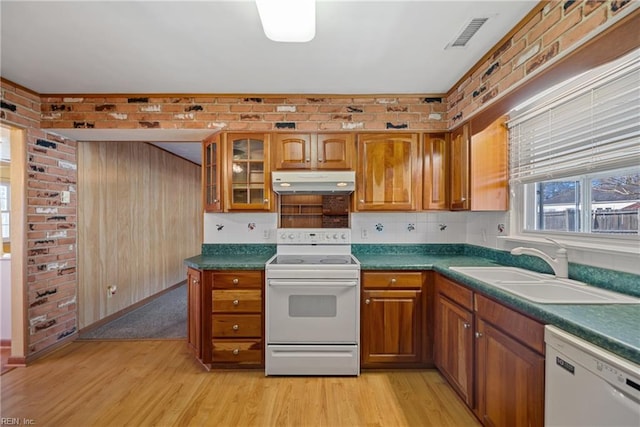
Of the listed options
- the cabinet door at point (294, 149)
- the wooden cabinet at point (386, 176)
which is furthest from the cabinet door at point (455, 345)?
the cabinet door at point (294, 149)

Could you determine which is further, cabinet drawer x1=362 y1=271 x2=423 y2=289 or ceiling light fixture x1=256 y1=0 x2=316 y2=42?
cabinet drawer x1=362 y1=271 x2=423 y2=289

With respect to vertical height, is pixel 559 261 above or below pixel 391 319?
above

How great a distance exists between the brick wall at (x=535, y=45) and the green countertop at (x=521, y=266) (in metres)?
1.17

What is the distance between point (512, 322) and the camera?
1.40 m

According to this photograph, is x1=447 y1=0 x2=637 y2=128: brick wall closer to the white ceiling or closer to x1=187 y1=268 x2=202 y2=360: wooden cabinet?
the white ceiling

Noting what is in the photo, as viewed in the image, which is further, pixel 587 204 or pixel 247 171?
pixel 247 171

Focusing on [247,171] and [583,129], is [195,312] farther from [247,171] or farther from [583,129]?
[583,129]

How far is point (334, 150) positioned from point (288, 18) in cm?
136

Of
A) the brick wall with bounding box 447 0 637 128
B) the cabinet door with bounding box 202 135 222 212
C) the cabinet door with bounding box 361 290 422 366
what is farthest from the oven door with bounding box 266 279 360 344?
the brick wall with bounding box 447 0 637 128

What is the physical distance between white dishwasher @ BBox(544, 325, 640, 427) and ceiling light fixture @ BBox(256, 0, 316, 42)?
5.75ft

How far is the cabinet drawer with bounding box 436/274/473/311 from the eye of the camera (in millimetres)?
1810

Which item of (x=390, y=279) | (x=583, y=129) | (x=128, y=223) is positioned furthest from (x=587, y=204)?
(x=128, y=223)

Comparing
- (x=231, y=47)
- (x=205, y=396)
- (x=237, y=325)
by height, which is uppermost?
(x=231, y=47)

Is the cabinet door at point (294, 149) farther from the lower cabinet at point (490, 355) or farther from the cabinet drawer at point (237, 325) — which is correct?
the lower cabinet at point (490, 355)
